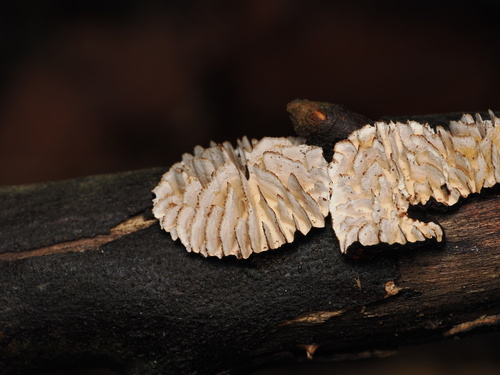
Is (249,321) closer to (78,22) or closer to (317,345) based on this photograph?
(317,345)

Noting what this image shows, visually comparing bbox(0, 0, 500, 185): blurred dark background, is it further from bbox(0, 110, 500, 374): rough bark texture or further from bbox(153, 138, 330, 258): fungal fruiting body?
bbox(153, 138, 330, 258): fungal fruiting body

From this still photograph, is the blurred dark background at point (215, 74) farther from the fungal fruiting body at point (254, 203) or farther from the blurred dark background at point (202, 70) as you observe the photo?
the fungal fruiting body at point (254, 203)

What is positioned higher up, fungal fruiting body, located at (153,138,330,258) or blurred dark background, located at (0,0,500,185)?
blurred dark background, located at (0,0,500,185)

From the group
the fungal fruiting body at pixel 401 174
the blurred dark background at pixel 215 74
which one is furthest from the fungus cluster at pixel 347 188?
the blurred dark background at pixel 215 74

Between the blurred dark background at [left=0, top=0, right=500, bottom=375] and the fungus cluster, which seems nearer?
the fungus cluster

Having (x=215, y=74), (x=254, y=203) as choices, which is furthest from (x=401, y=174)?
(x=215, y=74)

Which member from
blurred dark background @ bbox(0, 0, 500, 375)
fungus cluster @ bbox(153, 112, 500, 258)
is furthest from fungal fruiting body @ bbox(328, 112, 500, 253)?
blurred dark background @ bbox(0, 0, 500, 375)
